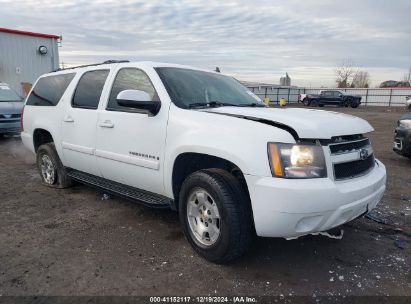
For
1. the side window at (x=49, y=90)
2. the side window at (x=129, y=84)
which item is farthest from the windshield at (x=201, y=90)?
the side window at (x=49, y=90)

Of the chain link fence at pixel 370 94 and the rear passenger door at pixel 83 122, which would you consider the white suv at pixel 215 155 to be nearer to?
the rear passenger door at pixel 83 122

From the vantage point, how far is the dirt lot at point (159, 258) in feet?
9.54

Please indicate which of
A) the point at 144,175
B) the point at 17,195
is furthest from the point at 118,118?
the point at 17,195

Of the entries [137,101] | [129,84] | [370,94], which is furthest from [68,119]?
[370,94]

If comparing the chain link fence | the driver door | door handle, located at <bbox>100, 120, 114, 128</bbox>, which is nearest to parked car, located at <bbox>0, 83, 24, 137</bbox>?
the driver door

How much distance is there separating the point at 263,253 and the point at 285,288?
1.99ft

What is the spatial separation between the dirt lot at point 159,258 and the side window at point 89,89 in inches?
51.8

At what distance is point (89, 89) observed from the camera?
4641mm

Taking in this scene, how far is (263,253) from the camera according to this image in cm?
349

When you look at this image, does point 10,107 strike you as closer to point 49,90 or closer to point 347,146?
point 49,90

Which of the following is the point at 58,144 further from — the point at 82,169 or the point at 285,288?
the point at 285,288

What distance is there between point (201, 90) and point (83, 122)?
5.13 feet

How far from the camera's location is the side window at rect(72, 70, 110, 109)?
4.45 meters

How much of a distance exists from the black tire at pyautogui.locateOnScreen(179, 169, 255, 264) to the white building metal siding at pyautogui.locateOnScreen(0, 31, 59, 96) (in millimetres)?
15694
